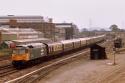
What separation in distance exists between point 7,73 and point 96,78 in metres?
8.87

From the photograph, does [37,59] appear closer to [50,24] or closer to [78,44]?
[78,44]

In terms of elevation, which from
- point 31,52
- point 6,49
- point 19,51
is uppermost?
point 19,51

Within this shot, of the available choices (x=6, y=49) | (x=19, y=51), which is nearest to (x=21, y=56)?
(x=19, y=51)

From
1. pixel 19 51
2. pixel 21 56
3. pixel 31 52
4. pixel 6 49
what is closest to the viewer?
pixel 21 56

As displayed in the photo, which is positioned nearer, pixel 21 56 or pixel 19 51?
pixel 21 56

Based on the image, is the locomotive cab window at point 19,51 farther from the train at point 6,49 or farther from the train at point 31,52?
the train at point 6,49

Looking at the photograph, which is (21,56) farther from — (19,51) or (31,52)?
(31,52)

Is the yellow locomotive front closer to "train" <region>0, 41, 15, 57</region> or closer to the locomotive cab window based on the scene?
the locomotive cab window

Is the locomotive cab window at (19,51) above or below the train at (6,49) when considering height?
above

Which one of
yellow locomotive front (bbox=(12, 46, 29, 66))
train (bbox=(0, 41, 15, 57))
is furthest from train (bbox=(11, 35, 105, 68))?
train (bbox=(0, 41, 15, 57))

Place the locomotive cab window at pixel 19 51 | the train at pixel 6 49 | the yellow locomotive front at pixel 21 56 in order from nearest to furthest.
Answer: the yellow locomotive front at pixel 21 56
the locomotive cab window at pixel 19 51
the train at pixel 6 49

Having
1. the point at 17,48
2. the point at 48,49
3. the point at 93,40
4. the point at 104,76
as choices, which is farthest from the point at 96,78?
the point at 93,40

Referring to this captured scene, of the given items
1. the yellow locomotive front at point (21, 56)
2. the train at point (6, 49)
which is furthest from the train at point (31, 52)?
the train at point (6, 49)

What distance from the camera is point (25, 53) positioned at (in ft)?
120
